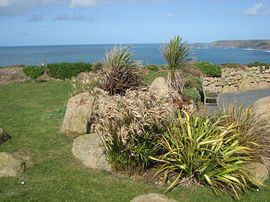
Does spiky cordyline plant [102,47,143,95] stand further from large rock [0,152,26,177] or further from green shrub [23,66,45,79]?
green shrub [23,66,45,79]

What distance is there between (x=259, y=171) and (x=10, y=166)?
4.70m

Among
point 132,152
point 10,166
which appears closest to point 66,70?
point 10,166

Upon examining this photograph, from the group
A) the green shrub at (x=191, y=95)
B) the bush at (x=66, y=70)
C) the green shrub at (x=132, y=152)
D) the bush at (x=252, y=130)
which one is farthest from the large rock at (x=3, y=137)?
the bush at (x=66, y=70)

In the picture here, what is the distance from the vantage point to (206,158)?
6.46 m

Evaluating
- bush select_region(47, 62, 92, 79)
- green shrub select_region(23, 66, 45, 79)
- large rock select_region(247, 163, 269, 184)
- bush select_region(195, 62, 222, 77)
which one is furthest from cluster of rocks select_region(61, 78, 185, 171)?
green shrub select_region(23, 66, 45, 79)

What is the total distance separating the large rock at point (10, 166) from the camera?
681 cm

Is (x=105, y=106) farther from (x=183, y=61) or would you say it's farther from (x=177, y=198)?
(x=183, y=61)

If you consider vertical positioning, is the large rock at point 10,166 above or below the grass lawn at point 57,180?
above

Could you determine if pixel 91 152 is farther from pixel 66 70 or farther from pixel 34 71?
pixel 34 71

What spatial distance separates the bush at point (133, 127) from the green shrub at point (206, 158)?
0.80 ft

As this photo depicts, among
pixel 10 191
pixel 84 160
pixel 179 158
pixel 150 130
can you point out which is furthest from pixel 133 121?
pixel 10 191

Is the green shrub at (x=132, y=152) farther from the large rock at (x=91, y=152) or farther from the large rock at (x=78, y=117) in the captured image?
the large rock at (x=78, y=117)

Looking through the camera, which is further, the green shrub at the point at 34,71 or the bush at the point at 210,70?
the green shrub at the point at 34,71

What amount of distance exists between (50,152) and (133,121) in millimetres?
2557
